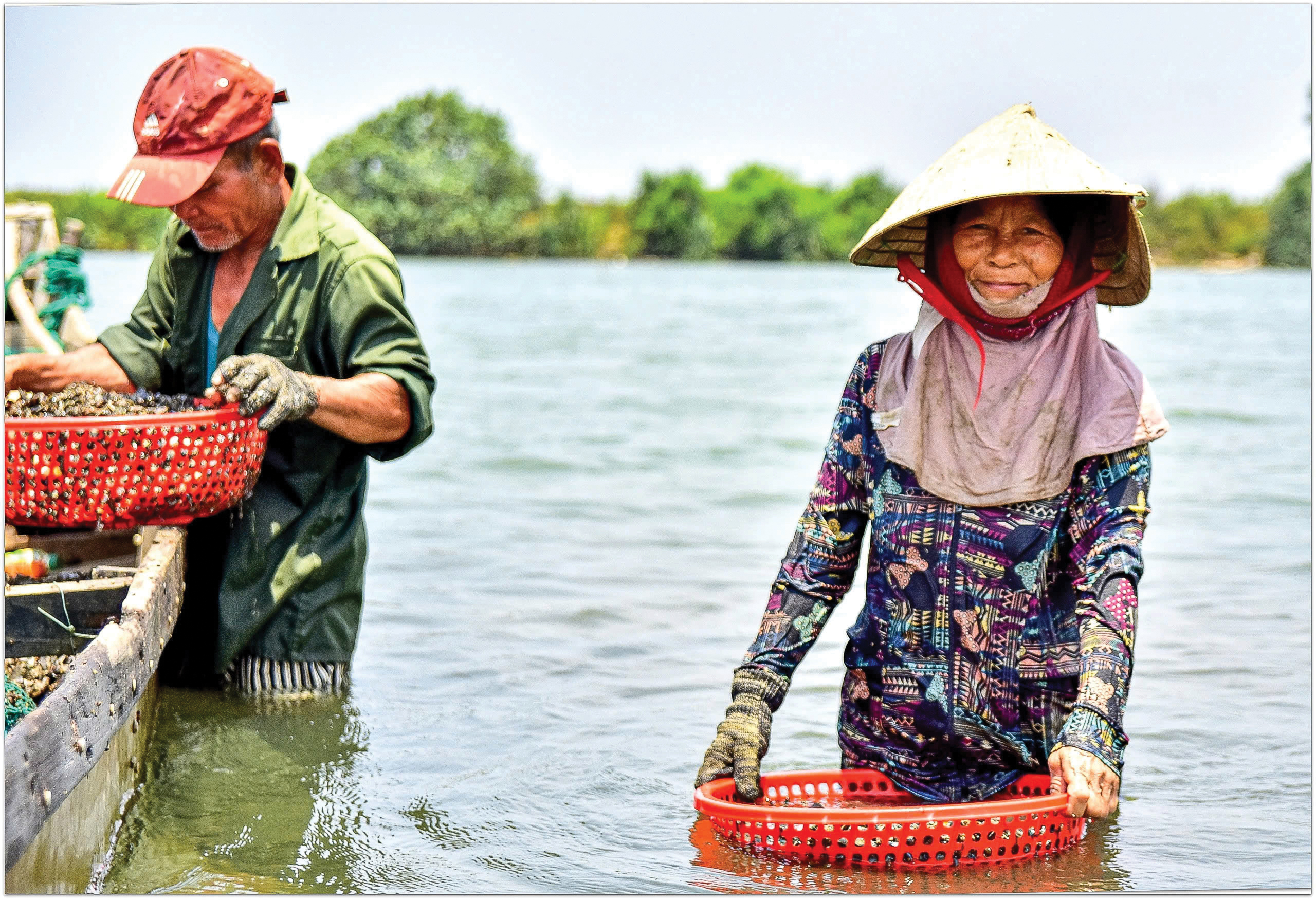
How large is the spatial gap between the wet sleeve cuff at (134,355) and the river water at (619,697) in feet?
2.75

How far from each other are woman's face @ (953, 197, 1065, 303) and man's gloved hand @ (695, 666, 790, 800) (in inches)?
32.7

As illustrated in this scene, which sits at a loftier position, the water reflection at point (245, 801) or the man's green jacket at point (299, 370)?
the man's green jacket at point (299, 370)

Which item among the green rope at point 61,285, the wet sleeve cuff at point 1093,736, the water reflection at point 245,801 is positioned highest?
the green rope at point 61,285


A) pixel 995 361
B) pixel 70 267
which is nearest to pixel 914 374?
pixel 995 361

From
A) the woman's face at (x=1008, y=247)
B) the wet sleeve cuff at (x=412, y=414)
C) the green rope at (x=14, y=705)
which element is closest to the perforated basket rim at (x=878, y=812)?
the woman's face at (x=1008, y=247)

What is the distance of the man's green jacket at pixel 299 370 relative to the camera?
140 inches

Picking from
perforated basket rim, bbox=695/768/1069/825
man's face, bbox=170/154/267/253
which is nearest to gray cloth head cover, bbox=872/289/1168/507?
perforated basket rim, bbox=695/768/1069/825

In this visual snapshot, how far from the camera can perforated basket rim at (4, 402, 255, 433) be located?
3188 mm

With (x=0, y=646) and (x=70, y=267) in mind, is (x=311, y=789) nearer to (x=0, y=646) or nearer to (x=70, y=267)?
(x=0, y=646)

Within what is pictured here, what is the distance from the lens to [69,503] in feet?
10.7

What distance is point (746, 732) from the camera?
2.75m

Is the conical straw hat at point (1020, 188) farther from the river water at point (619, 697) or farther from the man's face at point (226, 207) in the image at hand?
the man's face at point (226, 207)

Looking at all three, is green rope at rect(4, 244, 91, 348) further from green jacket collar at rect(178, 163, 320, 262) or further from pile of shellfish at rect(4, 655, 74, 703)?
pile of shellfish at rect(4, 655, 74, 703)

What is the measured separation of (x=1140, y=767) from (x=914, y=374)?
2.13 m
